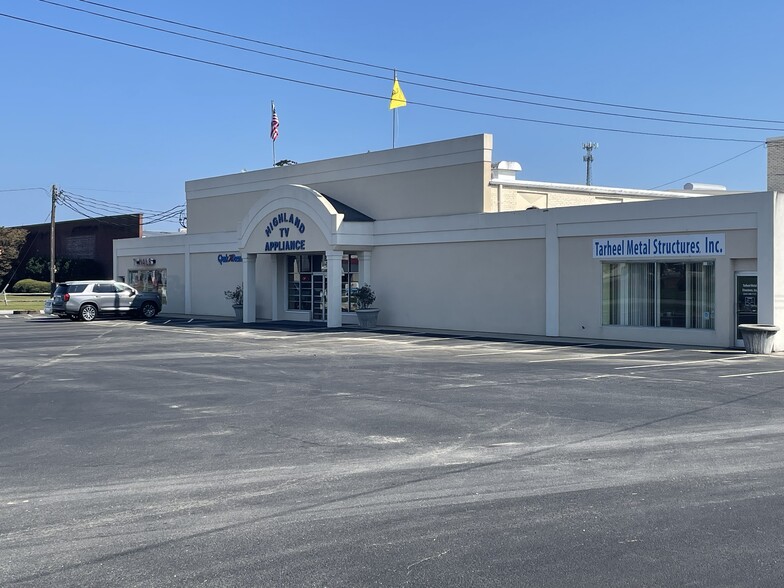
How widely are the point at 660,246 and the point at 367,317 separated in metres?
11.8

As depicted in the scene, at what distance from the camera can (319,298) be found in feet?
121

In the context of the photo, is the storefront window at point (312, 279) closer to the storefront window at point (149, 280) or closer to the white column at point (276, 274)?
the white column at point (276, 274)

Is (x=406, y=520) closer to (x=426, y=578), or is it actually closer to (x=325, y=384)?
(x=426, y=578)

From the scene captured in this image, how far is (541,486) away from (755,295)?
17.1 m

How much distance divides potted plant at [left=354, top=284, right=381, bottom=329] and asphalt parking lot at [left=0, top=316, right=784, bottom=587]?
14002 mm

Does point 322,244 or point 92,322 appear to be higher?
point 322,244

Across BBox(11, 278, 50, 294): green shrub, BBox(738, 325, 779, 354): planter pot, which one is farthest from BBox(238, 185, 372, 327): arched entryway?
BBox(11, 278, 50, 294): green shrub

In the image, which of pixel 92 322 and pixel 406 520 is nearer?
pixel 406 520

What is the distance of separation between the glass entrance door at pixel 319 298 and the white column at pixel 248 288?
2.73 metres

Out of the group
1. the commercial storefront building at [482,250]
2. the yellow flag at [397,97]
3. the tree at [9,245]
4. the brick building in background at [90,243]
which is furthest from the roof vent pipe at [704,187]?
the tree at [9,245]

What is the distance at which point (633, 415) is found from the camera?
482 inches

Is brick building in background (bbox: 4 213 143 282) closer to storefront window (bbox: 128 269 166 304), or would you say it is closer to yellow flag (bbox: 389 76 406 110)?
storefront window (bbox: 128 269 166 304)

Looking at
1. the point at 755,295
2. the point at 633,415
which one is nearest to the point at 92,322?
the point at 755,295

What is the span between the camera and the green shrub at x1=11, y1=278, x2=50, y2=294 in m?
73.2
